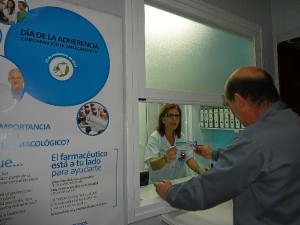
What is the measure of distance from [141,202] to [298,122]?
877mm

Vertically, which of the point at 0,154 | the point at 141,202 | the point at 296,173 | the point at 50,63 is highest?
the point at 50,63

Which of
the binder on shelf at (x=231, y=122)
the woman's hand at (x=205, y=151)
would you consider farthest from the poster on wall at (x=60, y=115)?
the binder on shelf at (x=231, y=122)

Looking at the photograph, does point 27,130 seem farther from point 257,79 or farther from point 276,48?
point 276,48

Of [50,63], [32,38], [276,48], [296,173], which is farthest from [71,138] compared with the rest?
[276,48]

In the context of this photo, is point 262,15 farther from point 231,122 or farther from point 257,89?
point 257,89

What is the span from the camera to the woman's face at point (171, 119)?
2.07 m

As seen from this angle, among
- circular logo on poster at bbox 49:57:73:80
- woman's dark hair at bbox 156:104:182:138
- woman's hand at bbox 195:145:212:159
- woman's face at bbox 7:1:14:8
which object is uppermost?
woman's face at bbox 7:1:14:8

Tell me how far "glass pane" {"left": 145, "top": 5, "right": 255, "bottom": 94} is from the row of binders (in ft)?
1.52

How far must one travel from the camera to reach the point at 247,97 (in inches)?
40.8

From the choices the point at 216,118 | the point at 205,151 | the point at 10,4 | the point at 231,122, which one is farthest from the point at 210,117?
the point at 10,4

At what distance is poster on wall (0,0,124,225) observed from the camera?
85 centimetres

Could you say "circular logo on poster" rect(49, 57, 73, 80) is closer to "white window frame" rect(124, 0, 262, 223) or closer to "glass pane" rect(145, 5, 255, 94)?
"white window frame" rect(124, 0, 262, 223)

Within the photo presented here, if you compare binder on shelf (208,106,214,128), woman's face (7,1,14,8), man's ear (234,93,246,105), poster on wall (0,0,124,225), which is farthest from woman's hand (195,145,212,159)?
woman's face (7,1,14,8)

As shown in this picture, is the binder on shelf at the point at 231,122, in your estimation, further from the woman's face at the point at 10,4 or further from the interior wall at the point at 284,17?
the woman's face at the point at 10,4
